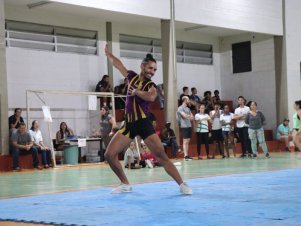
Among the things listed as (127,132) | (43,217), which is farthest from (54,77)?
(43,217)

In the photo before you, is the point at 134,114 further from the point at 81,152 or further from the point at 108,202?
the point at 81,152

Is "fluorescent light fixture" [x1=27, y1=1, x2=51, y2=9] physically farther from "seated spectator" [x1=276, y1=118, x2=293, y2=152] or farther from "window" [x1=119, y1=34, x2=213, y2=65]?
"seated spectator" [x1=276, y1=118, x2=293, y2=152]

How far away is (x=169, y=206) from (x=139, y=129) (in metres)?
1.65

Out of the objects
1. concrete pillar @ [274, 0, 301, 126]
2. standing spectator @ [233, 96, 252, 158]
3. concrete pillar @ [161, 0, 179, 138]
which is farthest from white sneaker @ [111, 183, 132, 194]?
concrete pillar @ [274, 0, 301, 126]

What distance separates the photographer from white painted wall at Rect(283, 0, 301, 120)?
2733 cm

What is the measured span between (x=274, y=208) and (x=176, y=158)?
15.0 metres

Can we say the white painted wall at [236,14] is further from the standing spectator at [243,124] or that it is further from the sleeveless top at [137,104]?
the sleeveless top at [137,104]

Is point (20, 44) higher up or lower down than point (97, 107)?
higher up

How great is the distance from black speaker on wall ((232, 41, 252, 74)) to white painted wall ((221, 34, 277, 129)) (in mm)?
191

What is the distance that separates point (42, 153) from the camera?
17797 mm

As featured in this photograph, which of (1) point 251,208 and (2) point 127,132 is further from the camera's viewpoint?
(2) point 127,132

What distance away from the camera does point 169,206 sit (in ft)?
20.9

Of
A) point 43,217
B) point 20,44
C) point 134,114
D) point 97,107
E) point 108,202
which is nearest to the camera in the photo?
point 43,217

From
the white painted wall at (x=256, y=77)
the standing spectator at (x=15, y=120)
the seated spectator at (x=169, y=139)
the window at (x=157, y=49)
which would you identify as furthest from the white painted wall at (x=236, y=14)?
the standing spectator at (x=15, y=120)
